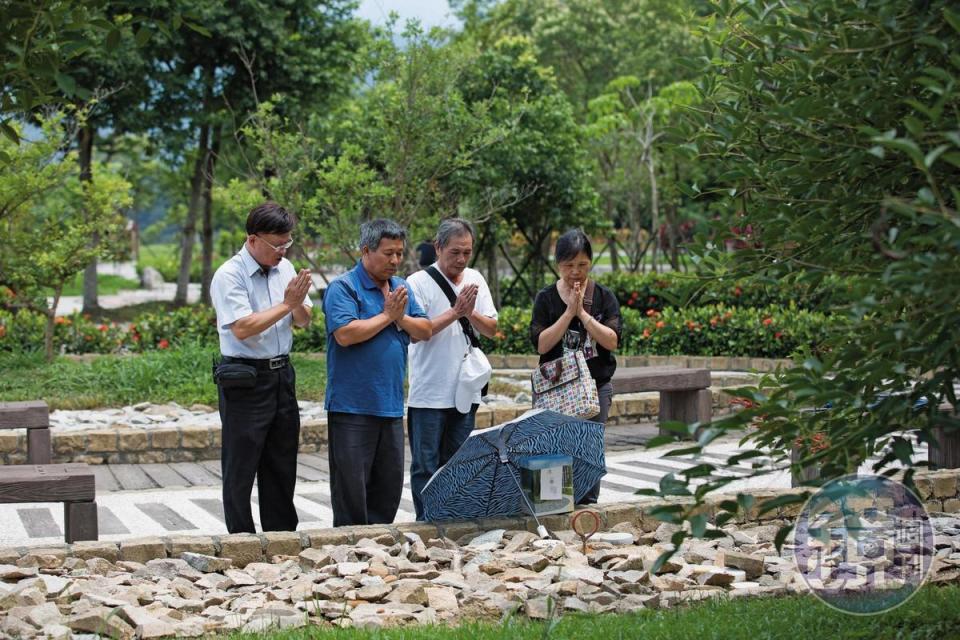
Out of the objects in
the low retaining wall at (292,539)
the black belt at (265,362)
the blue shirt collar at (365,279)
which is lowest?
the low retaining wall at (292,539)

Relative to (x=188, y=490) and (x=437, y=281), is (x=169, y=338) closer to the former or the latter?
(x=188, y=490)

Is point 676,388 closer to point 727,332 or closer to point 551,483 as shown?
point 727,332

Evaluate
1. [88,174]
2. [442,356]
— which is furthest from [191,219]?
[442,356]

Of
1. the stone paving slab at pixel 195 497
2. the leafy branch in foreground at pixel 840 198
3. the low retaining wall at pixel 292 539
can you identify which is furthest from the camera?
the stone paving slab at pixel 195 497

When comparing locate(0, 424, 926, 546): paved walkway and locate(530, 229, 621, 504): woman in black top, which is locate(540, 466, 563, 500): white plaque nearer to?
locate(530, 229, 621, 504): woman in black top

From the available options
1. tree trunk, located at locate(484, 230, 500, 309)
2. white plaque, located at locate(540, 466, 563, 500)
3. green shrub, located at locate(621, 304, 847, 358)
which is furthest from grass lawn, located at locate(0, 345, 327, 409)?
tree trunk, located at locate(484, 230, 500, 309)

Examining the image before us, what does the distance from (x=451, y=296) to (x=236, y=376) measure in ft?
4.43

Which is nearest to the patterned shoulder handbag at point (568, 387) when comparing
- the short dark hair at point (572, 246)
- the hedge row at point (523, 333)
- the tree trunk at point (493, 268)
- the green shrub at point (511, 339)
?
the short dark hair at point (572, 246)

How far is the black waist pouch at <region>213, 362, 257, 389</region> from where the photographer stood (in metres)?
6.27

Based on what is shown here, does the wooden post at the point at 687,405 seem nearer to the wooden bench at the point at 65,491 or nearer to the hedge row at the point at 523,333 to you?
the hedge row at the point at 523,333

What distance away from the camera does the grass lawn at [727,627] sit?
458cm

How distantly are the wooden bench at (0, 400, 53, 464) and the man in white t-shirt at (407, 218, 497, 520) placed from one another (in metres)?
3.49

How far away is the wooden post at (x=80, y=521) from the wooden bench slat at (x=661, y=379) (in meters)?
5.63

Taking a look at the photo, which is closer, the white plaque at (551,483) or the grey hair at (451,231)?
the white plaque at (551,483)
